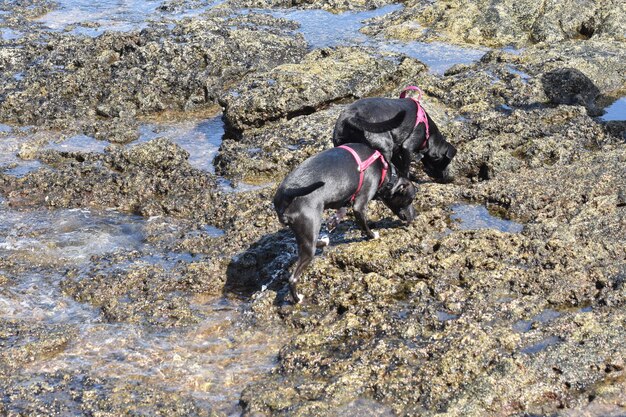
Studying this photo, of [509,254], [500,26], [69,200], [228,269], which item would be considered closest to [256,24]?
[500,26]

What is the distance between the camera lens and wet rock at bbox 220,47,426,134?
995 centimetres

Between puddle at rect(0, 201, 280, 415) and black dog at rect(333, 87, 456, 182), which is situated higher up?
black dog at rect(333, 87, 456, 182)

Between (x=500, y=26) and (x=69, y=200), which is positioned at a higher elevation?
(x=500, y=26)

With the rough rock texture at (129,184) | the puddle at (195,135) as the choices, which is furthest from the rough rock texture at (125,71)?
the rough rock texture at (129,184)

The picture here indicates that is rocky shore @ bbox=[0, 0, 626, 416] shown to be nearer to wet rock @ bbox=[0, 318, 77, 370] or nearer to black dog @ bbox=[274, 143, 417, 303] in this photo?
wet rock @ bbox=[0, 318, 77, 370]

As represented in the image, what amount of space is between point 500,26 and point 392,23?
2290 millimetres

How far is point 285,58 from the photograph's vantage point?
12.8 meters

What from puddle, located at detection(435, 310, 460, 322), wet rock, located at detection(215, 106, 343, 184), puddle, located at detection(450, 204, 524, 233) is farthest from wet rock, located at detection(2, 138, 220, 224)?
puddle, located at detection(435, 310, 460, 322)

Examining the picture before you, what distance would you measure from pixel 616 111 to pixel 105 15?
461 inches

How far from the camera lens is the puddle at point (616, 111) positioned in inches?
384

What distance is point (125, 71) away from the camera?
11938mm

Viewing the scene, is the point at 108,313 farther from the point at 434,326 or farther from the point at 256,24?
the point at 256,24

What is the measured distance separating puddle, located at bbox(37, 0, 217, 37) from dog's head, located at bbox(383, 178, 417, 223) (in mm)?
9601

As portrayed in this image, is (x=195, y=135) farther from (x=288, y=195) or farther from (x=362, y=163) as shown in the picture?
(x=288, y=195)
